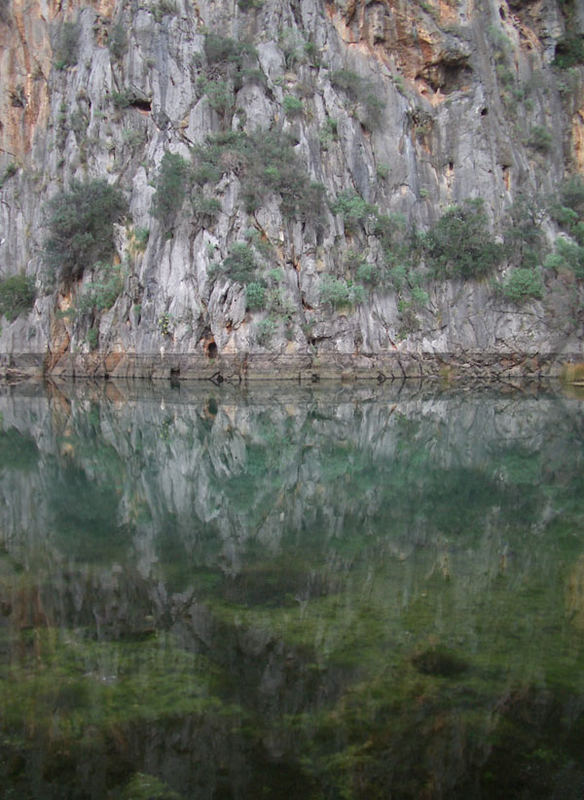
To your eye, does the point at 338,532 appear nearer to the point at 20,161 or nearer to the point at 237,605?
the point at 237,605

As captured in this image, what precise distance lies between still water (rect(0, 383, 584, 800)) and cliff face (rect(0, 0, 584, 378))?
25.4 metres

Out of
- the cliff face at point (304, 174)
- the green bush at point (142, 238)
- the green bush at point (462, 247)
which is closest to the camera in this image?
the cliff face at point (304, 174)

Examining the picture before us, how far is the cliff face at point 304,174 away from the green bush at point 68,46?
182 millimetres

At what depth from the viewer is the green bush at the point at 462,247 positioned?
4122 centimetres

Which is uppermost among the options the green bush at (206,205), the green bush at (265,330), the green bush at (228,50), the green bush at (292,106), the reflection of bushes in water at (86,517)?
the green bush at (228,50)

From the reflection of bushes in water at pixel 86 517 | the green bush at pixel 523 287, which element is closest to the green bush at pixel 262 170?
the green bush at pixel 523 287

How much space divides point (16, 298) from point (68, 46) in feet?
54.5

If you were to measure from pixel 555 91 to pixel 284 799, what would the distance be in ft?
178

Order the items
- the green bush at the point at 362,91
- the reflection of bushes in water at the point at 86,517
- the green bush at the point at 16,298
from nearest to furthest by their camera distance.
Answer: the reflection of bushes in water at the point at 86,517 < the green bush at the point at 362,91 < the green bush at the point at 16,298

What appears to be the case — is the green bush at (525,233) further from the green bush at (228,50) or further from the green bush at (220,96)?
the green bush at (228,50)

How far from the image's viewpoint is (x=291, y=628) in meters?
5.37

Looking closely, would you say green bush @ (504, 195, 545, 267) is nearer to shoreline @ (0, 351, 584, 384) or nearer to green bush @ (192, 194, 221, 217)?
shoreline @ (0, 351, 584, 384)

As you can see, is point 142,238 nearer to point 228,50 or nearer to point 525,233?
point 228,50

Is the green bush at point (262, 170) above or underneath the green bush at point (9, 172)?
underneath
